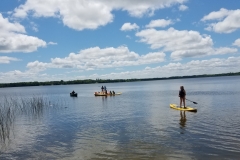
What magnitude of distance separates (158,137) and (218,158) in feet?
14.0

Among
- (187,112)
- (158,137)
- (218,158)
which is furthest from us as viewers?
(187,112)

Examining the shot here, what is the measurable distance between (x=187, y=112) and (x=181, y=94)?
8.68 feet

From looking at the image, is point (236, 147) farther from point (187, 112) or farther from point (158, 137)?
point (187, 112)

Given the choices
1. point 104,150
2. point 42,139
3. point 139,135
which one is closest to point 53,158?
point 104,150

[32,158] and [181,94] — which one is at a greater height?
[181,94]

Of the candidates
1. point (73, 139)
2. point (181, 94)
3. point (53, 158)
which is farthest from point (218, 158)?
point (181, 94)

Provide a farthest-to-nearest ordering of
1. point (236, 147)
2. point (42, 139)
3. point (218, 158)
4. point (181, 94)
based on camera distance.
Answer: point (181, 94), point (42, 139), point (236, 147), point (218, 158)

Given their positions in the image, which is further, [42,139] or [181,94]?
[181,94]

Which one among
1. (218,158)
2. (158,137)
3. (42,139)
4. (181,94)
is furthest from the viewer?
(181,94)

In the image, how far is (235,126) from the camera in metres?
15.7

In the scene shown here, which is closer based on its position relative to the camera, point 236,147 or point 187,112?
point 236,147

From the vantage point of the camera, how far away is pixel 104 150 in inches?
471

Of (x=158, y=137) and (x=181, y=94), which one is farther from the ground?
(x=181, y=94)

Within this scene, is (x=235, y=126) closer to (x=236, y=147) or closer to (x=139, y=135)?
(x=236, y=147)
